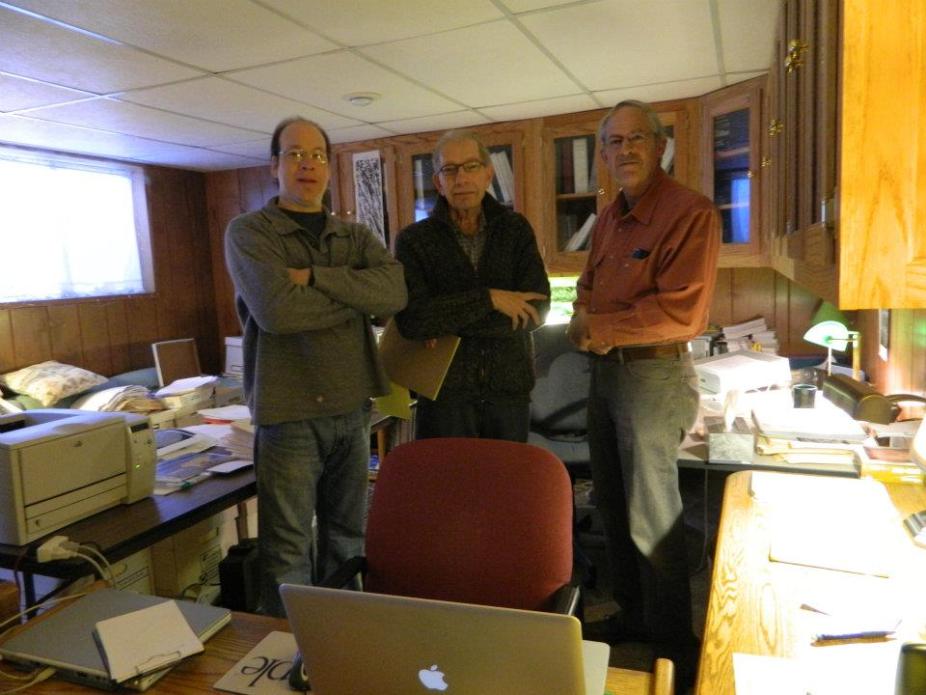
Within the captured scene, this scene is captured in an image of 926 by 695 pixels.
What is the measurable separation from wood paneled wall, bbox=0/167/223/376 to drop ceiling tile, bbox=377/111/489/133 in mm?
2054

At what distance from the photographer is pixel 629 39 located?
2621 mm

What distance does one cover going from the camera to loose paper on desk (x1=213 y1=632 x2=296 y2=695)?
0.96m

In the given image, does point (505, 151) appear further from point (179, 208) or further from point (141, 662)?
point (141, 662)

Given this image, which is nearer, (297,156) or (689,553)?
(297,156)

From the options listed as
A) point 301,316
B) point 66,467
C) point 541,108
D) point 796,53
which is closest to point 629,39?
point 541,108

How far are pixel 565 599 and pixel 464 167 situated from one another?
46.7 inches

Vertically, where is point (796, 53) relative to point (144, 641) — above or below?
above

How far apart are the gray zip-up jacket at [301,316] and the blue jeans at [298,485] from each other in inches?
2.1

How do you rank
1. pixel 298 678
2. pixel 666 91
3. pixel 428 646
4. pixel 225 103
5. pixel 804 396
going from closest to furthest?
pixel 428 646
pixel 298 678
pixel 804 396
pixel 225 103
pixel 666 91

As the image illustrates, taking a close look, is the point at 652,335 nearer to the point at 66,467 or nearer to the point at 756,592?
the point at 756,592

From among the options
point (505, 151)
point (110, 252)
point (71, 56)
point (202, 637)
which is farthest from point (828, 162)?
point (110, 252)

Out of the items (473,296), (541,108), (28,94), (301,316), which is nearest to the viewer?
(301,316)

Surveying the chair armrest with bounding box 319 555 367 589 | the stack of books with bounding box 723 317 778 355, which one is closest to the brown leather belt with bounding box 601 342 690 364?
the chair armrest with bounding box 319 555 367 589

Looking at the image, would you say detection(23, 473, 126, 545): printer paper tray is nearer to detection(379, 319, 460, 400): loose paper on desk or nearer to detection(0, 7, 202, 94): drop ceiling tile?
detection(379, 319, 460, 400): loose paper on desk
